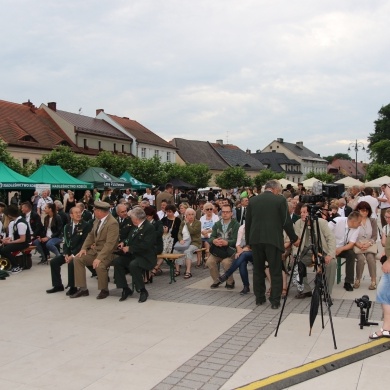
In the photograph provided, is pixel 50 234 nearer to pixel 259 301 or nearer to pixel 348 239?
pixel 259 301

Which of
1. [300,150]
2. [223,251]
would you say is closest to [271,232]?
[223,251]

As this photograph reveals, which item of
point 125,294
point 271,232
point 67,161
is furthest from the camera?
point 67,161

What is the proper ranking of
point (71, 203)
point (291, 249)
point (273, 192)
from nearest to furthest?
point (273, 192), point (291, 249), point (71, 203)

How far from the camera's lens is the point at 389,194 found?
16.5ft

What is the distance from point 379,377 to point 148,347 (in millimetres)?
2409

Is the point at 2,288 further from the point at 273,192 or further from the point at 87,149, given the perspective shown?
the point at 87,149

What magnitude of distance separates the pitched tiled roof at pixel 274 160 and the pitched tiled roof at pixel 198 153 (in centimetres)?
2601

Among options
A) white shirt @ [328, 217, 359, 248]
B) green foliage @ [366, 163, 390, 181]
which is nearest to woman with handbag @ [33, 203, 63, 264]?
white shirt @ [328, 217, 359, 248]

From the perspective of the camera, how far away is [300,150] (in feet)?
377

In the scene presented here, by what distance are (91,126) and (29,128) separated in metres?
10.1

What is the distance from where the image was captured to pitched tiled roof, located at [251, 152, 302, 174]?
103250mm

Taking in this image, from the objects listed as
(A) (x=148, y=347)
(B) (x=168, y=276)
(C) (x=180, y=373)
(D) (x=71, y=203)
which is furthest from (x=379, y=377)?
(D) (x=71, y=203)

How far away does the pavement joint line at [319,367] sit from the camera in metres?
4.16

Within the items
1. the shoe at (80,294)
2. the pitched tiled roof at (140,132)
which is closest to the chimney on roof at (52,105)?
the pitched tiled roof at (140,132)
